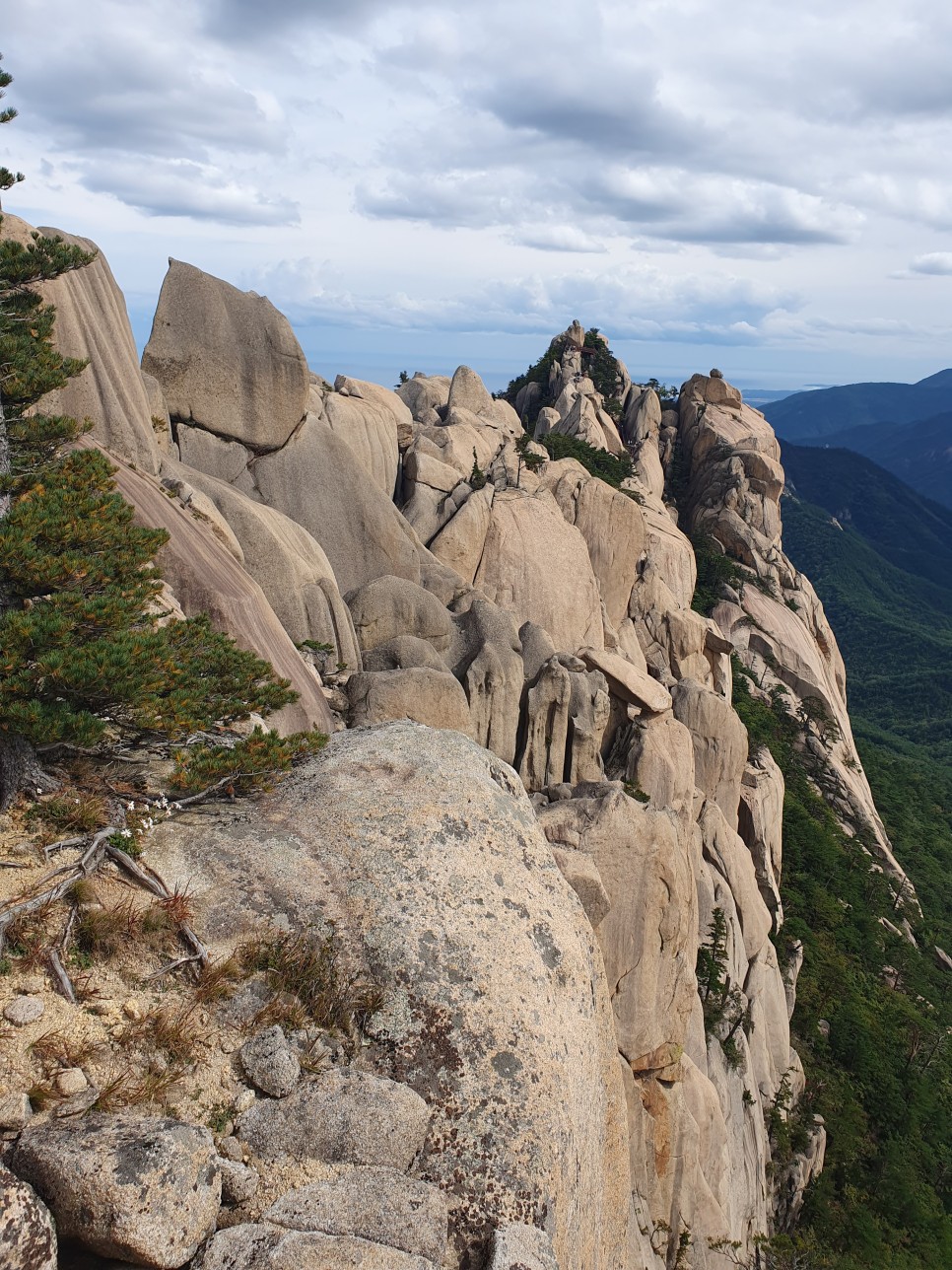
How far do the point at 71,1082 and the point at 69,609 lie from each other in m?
4.59

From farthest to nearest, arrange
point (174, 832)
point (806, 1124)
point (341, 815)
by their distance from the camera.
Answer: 1. point (806, 1124)
2. point (341, 815)
3. point (174, 832)

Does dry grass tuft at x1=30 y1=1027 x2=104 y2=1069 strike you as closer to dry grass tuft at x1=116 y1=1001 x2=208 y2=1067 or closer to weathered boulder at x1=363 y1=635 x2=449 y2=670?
dry grass tuft at x1=116 y1=1001 x2=208 y2=1067

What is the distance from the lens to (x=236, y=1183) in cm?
688

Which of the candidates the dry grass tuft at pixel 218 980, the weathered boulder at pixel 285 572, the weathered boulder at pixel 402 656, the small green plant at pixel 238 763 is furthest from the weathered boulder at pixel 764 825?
the dry grass tuft at pixel 218 980

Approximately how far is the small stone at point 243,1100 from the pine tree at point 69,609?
3.69 m

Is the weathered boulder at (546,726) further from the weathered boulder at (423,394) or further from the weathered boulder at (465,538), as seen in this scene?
the weathered boulder at (423,394)

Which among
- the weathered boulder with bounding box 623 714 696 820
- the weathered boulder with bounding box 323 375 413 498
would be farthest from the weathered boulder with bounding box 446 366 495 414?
the weathered boulder with bounding box 623 714 696 820

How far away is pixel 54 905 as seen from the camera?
843 cm

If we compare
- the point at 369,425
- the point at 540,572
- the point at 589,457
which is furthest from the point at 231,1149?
the point at 589,457

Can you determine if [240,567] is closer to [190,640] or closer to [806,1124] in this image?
[190,640]

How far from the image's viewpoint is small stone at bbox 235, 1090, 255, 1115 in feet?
24.6

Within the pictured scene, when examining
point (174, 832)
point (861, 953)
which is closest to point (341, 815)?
point (174, 832)

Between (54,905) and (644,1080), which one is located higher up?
(54,905)

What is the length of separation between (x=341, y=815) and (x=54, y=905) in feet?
11.1
